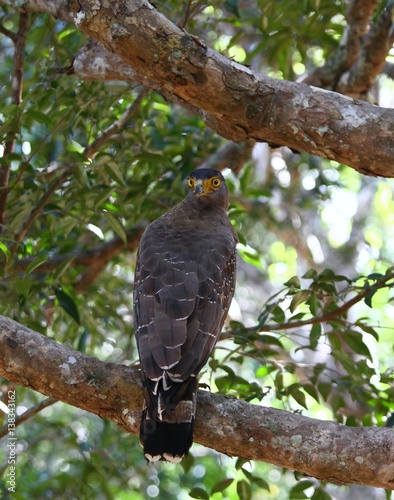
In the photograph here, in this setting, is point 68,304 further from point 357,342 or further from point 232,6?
point 232,6

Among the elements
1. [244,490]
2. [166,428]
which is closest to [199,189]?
[244,490]

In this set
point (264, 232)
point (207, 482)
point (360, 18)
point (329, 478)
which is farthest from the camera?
point (264, 232)

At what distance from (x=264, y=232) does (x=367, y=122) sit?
8704 millimetres

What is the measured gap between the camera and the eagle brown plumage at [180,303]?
3.53 metres

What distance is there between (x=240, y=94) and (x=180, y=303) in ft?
3.48

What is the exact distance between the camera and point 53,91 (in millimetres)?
4688

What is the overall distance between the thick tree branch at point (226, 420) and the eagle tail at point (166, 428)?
3.7 inches

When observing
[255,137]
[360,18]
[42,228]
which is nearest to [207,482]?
[42,228]

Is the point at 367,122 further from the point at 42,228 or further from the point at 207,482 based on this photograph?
the point at 207,482

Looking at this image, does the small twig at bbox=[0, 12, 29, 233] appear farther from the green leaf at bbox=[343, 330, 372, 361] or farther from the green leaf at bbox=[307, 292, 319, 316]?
the green leaf at bbox=[343, 330, 372, 361]

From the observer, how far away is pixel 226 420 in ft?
11.6

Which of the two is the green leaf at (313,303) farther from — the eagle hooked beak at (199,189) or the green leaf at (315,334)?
the eagle hooked beak at (199,189)

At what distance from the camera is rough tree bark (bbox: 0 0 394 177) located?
3527 mm

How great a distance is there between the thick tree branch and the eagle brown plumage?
111 mm
